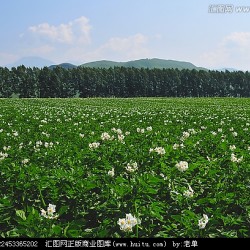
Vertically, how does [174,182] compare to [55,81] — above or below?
below

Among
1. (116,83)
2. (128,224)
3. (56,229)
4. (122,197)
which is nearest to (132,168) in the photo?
(122,197)

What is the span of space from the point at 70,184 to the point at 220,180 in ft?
7.97

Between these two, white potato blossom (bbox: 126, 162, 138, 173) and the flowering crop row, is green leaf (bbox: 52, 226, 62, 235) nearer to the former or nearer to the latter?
the flowering crop row

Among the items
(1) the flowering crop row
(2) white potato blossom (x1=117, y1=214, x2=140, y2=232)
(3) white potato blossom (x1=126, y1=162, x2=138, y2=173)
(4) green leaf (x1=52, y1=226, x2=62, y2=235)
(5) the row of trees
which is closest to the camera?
(4) green leaf (x1=52, y1=226, x2=62, y2=235)

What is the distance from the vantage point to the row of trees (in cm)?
10756

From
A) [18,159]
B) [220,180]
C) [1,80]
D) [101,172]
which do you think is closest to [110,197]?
[101,172]

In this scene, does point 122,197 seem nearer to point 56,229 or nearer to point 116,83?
point 56,229

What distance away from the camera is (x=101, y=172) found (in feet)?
18.7

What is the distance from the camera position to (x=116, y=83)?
118 m

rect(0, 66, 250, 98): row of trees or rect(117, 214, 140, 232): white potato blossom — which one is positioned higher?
rect(0, 66, 250, 98): row of trees

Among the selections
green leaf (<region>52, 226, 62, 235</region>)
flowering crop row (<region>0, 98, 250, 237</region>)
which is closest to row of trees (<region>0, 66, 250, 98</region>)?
flowering crop row (<region>0, 98, 250, 237</region>)

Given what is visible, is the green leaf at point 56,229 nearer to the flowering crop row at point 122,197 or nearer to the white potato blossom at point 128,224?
the flowering crop row at point 122,197

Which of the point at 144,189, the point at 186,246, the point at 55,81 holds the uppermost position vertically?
the point at 55,81

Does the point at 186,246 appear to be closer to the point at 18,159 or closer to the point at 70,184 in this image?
the point at 70,184
